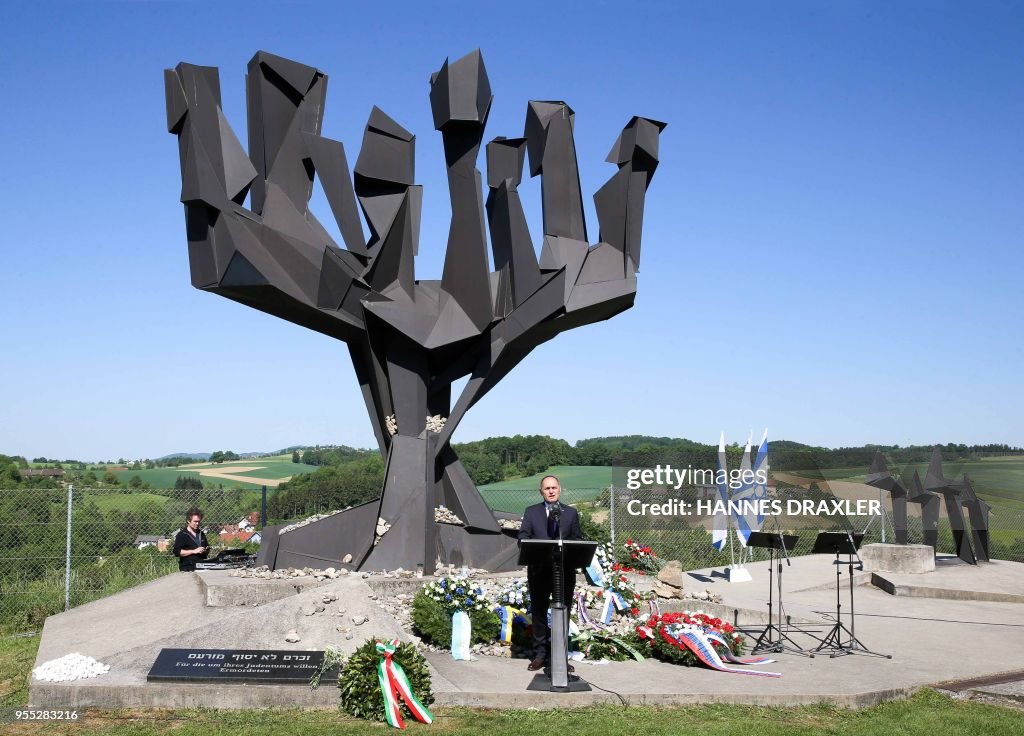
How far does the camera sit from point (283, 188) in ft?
36.2

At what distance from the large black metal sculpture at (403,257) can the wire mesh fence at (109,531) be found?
292 cm

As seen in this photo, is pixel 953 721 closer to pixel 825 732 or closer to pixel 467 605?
pixel 825 732

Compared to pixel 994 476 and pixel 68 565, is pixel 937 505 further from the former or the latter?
pixel 68 565

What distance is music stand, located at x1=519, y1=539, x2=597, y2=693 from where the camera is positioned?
627cm

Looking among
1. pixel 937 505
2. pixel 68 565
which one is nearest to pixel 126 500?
pixel 68 565

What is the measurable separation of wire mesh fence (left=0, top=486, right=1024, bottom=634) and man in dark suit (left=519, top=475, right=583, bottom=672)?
5.05 meters

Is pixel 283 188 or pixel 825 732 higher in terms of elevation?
pixel 283 188

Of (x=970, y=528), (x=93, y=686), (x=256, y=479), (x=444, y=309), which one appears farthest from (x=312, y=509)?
(x=256, y=479)

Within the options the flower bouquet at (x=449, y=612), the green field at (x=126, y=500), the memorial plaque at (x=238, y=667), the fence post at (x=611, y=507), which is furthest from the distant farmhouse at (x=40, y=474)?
the memorial plaque at (x=238, y=667)

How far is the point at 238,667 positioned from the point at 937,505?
45.2 feet

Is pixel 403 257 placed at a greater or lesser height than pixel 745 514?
greater

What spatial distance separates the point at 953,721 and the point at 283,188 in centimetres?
877

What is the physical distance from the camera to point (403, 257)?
11.1m

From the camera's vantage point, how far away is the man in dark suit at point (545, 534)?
6.73 meters
